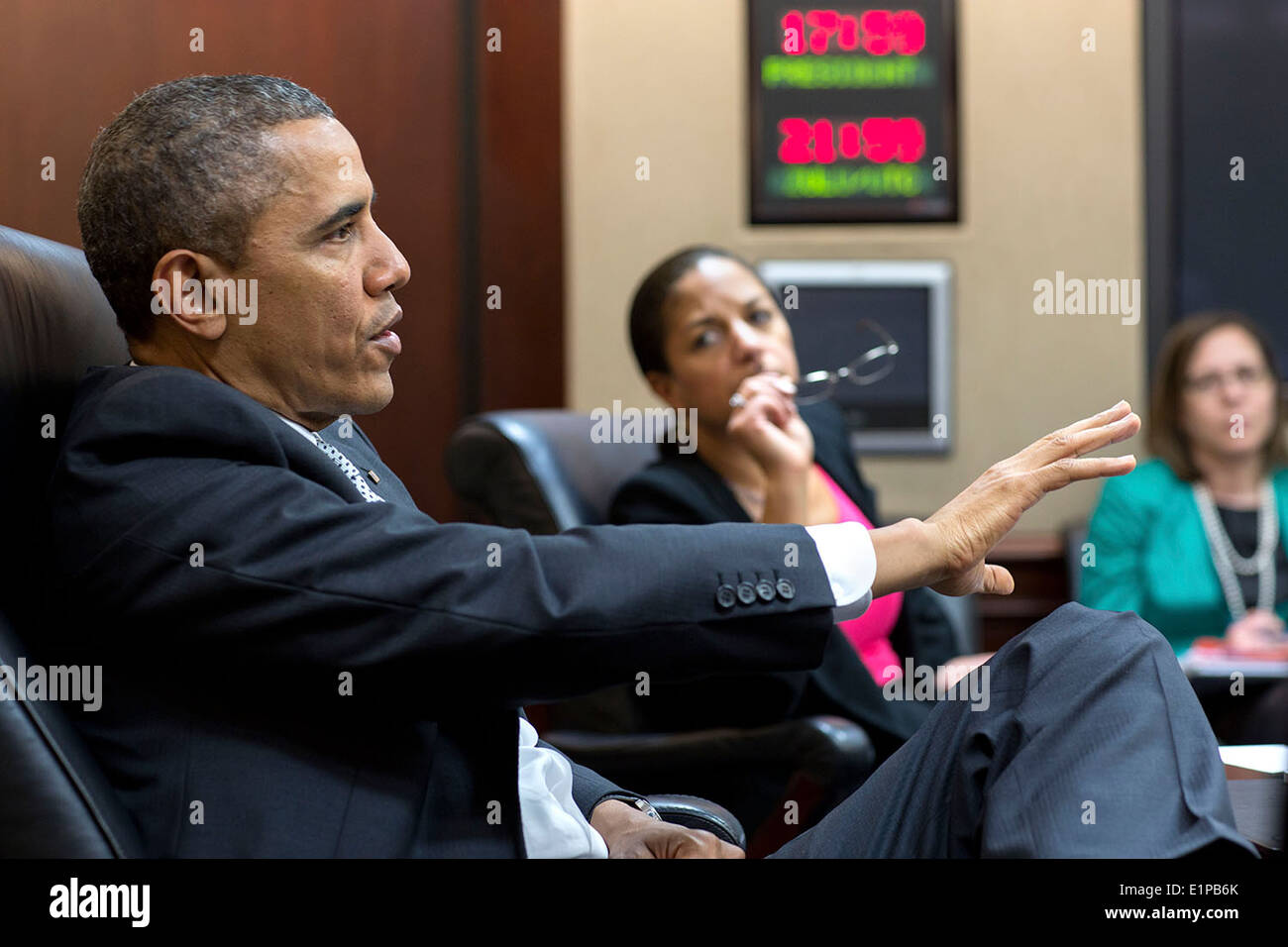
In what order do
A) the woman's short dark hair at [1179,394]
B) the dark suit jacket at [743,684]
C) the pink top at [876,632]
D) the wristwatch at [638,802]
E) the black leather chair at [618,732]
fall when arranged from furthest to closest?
the woman's short dark hair at [1179,394]
the pink top at [876,632]
the dark suit jacket at [743,684]
the black leather chair at [618,732]
the wristwatch at [638,802]

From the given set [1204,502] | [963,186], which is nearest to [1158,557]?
[1204,502]

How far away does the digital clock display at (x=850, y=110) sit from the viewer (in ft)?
10.6

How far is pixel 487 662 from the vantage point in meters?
1.01

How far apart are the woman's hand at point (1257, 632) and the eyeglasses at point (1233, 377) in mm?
495

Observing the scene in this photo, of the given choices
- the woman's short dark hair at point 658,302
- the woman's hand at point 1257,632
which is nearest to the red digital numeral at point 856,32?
the woman's short dark hair at point 658,302

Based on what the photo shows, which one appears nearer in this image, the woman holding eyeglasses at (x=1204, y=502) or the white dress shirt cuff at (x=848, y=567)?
the white dress shirt cuff at (x=848, y=567)

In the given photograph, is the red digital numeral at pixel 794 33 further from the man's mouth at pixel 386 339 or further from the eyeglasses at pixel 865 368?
the man's mouth at pixel 386 339

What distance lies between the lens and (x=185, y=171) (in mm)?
1157

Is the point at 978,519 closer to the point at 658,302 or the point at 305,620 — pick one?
the point at 305,620

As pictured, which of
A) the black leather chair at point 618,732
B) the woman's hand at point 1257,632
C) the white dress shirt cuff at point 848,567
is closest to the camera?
the white dress shirt cuff at point 848,567

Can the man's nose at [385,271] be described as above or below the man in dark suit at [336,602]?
above

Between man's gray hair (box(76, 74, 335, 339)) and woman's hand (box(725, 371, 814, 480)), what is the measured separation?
1.12 meters
